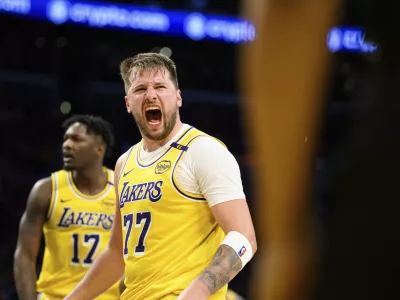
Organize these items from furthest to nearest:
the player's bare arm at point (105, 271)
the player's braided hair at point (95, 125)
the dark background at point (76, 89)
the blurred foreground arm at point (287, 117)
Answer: the dark background at point (76, 89) → the player's braided hair at point (95, 125) → the player's bare arm at point (105, 271) → the blurred foreground arm at point (287, 117)

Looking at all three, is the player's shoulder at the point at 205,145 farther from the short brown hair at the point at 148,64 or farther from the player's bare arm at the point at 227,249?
the short brown hair at the point at 148,64

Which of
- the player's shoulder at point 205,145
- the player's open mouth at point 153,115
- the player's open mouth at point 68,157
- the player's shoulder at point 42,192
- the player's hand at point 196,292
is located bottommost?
the player's shoulder at point 42,192

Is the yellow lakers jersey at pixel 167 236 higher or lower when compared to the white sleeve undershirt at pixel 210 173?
lower

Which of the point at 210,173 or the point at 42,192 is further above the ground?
the point at 210,173

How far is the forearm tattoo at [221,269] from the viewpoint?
3219mm

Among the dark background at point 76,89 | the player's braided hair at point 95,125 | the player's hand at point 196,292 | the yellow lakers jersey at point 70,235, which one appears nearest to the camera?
the player's hand at point 196,292

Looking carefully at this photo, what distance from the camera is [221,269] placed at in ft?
10.9

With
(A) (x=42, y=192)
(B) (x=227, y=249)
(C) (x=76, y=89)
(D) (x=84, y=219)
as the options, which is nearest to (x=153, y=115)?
(B) (x=227, y=249)

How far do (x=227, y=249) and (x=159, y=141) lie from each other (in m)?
1.05

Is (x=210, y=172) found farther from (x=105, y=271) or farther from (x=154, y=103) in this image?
(x=105, y=271)

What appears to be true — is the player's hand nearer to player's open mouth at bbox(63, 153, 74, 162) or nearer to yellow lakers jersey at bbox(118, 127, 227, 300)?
yellow lakers jersey at bbox(118, 127, 227, 300)

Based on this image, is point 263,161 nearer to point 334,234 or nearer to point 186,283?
point 334,234

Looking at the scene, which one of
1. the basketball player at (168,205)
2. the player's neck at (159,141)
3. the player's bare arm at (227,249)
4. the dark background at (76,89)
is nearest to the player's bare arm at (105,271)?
the basketball player at (168,205)

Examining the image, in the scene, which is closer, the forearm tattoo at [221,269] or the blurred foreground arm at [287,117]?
the blurred foreground arm at [287,117]
